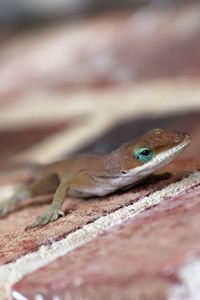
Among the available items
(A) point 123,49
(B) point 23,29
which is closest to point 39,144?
(A) point 123,49

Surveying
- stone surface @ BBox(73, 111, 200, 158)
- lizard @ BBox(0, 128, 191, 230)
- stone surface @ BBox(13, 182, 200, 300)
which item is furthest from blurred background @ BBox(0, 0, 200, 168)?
stone surface @ BBox(13, 182, 200, 300)

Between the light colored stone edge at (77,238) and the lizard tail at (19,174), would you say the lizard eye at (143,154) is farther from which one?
the lizard tail at (19,174)

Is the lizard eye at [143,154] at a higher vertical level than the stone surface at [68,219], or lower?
higher

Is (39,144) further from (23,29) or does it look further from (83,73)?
(23,29)

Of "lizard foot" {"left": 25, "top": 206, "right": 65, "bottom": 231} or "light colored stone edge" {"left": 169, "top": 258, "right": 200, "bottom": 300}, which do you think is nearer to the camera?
"light colored stone edge" {"left": 169, "top": 258, "right": 200, "bottom": 300}

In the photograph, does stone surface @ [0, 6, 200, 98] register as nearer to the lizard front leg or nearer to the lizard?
the lizard

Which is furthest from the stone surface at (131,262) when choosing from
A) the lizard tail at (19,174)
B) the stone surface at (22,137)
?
the stone surface at (22,137)

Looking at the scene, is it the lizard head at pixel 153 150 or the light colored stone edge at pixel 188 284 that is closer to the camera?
the light colored stone edge at pixel 188 284

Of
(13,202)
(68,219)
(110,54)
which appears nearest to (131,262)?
(68,219)
